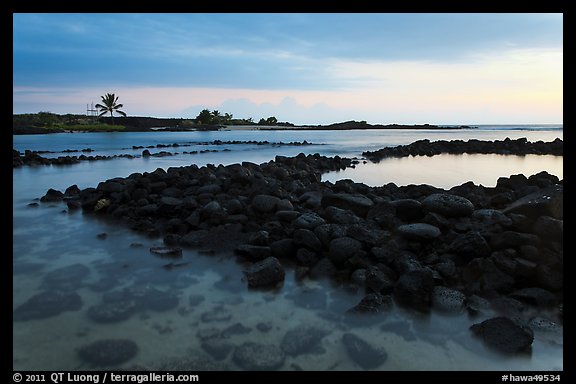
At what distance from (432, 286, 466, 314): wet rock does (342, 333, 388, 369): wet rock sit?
1278 mm

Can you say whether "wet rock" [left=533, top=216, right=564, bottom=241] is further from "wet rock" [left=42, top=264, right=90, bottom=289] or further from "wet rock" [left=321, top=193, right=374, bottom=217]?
"wet rock" [left=42, top=264, right=90, bottom=289]

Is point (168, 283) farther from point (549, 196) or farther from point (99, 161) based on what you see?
point (99, 161)

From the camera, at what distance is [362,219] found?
775 cm

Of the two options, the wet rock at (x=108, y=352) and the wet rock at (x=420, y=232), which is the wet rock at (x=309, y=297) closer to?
the wet rock at (x=420, y=232)

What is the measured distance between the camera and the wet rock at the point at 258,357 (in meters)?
3.75

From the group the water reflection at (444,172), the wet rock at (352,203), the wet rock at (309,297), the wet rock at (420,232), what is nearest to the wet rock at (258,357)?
the wet rock at (309,297)

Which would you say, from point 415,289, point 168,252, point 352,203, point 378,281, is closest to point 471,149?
point 352,203

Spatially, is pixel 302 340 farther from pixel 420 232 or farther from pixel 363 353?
pixel 420 232

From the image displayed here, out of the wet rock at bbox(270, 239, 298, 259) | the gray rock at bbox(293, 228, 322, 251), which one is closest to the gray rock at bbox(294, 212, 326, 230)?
the gray rock at bbox(293, 228, 322, 251)

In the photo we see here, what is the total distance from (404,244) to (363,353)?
2.80m

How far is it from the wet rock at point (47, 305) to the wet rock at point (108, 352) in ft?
3.45

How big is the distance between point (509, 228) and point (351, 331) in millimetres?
3639

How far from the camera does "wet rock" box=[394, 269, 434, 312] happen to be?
497 cm
